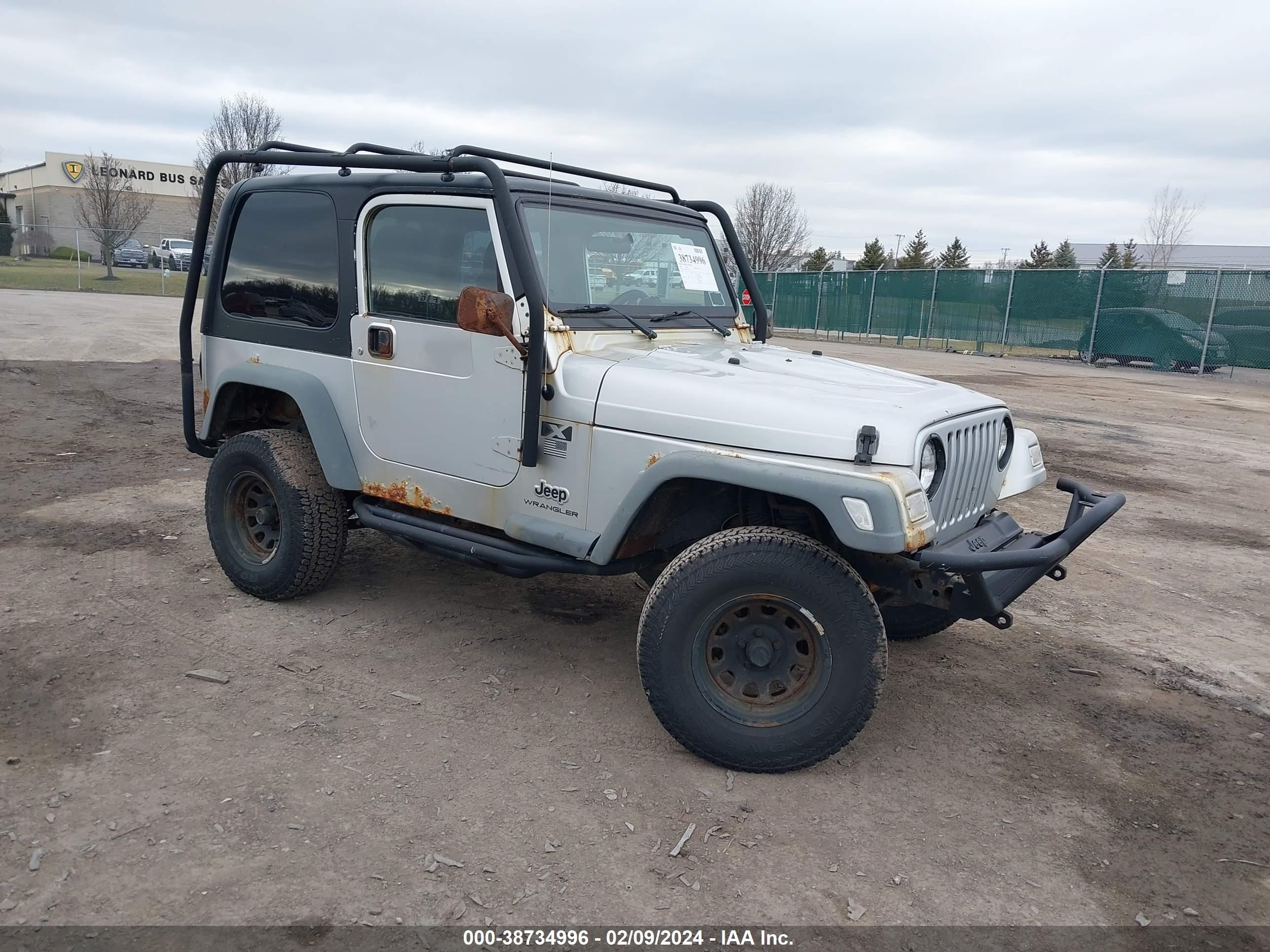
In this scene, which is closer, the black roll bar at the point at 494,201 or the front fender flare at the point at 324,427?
the black roll bar at the point at 494,201

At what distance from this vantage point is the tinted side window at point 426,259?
3.90 meters

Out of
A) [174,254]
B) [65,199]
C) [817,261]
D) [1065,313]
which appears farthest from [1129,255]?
A: [65,199]

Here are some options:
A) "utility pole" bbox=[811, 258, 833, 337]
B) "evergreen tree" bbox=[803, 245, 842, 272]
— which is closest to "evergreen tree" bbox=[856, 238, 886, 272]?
"evergreen tree" bbox=[803, 245, 842, 272]

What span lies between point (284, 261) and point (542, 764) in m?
2.83

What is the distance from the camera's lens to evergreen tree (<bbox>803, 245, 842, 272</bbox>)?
43.5 meters

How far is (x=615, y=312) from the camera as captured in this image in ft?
13.4

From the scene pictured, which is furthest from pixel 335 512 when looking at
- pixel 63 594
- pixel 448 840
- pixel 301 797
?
pixel 448 840

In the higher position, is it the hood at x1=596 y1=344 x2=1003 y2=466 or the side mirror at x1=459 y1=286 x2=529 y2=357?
the side mirror at x1=459 y1=286 x2=529 y2=357

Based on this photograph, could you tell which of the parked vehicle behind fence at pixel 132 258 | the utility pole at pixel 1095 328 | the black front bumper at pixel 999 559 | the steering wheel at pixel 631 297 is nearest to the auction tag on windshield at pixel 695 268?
the steering wheel at pixel 631 297

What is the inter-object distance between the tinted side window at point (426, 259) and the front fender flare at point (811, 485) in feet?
3.60

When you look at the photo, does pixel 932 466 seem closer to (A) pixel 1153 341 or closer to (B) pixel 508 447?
(B) pixel 508 447

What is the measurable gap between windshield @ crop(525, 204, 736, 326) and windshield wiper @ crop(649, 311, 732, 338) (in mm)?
17

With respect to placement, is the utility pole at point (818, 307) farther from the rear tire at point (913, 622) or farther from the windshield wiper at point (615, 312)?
the windshield wiper at point (615, 312)

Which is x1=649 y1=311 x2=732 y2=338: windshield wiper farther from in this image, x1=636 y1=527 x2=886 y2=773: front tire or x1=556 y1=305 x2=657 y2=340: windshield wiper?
x1=636 y1=527 x2=886 y2=773: front tire
